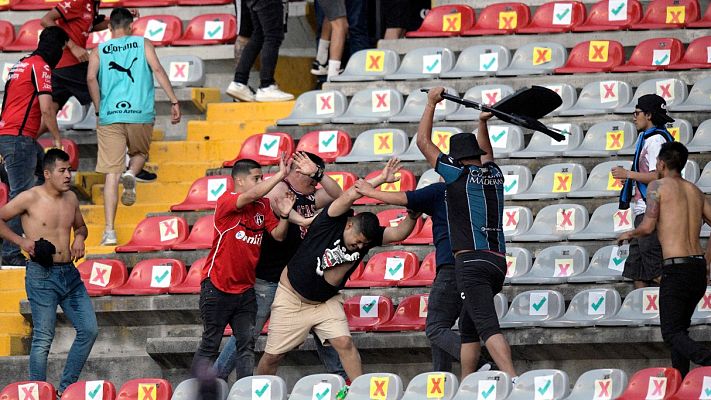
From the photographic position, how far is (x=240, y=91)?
1330 centimetres

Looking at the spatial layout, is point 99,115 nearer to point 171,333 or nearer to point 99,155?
point 99,155

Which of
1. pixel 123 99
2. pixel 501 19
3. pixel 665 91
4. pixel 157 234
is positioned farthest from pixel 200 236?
pixel 665 91

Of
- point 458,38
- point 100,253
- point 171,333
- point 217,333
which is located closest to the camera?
point 217,333

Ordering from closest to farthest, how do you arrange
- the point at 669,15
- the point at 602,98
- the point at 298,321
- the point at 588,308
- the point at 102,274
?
the point at 298,321 < the point at 588,308 < the point at 102,274 < the point at 602,98 < the point at 669,15

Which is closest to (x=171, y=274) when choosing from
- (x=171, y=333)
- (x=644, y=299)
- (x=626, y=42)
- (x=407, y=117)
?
(x=171, y=333)

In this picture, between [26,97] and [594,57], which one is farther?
[594,57]

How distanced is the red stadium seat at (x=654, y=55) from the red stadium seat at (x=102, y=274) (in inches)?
166

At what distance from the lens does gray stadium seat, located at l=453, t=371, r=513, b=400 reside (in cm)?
872

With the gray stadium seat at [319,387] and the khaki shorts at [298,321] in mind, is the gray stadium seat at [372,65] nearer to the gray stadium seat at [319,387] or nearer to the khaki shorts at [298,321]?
the khaki shorts at [298,321]

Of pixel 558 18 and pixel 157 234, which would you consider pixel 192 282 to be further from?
pixel 558 18

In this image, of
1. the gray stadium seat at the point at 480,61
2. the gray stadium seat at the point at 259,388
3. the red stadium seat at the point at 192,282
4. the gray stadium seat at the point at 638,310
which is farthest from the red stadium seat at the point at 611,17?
the gray stadium seat at the point at 259,388

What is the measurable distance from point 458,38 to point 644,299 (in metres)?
4.15

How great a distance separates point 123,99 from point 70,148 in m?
1.09

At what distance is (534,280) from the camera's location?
1045cm
